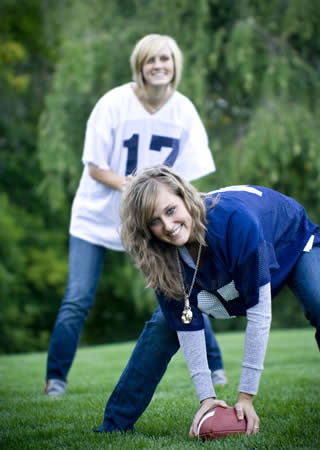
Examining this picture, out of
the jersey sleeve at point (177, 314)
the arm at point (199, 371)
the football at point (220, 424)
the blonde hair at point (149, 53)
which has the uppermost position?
the blonde hair at point (149, 53)

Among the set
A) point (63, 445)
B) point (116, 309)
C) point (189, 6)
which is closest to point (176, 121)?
point (63, 445)

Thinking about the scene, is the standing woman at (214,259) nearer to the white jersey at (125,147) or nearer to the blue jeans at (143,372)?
the blue jeans at (143,372)

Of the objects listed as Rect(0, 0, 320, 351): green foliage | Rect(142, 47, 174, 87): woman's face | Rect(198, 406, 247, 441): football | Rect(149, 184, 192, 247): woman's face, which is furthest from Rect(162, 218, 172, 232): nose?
Rect(0, 0, 320, 351): green foliage

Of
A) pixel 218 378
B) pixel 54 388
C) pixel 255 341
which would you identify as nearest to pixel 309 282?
pixel 255 341

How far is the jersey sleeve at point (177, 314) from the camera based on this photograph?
279 centimetres

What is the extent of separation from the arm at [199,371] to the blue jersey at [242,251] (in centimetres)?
4

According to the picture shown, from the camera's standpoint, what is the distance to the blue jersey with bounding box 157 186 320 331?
2588 millimetres

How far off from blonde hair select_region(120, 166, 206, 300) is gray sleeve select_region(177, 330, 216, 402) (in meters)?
0.20

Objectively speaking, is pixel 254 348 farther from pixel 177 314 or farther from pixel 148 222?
pixel 148 222

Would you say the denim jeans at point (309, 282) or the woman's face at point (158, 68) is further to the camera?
the woman's face at point (158, 68)

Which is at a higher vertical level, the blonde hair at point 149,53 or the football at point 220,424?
the blonde hair at point 149,53

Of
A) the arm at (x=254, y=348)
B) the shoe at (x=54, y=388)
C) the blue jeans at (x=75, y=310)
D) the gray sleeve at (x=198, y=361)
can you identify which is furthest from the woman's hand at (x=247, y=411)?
the shoe at (x=54, y=388)

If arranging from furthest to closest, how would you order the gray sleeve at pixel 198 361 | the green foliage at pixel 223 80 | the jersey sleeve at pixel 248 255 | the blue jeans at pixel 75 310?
1. the green foliage at pixel 223 80
2. the blue jeans at pixel 75 310
3. the gray sleeve at pixel 198 361
4. the jersey sleeve at pixel 248 255

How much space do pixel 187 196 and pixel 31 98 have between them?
593 inches
